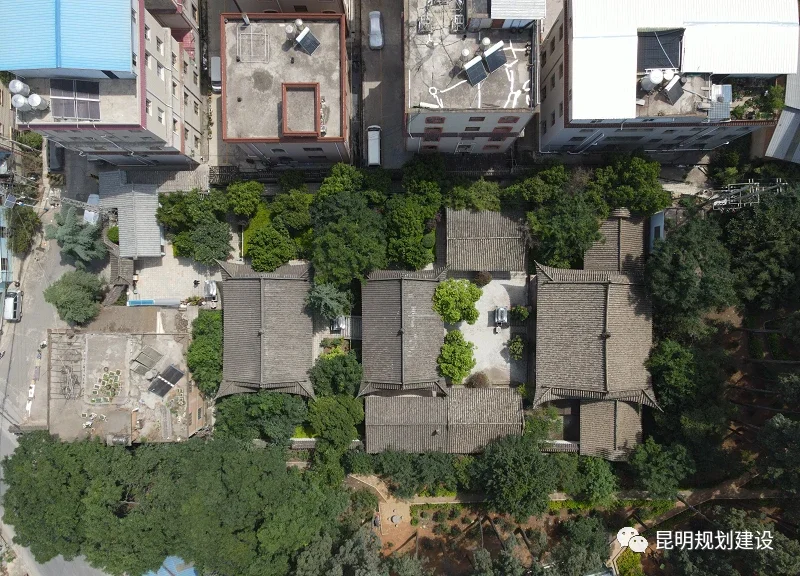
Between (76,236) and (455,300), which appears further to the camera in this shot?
(76,236)

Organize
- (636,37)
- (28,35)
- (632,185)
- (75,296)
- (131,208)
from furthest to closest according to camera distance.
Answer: (131,208)
(75,296)
(632,185)
(636,37)
(28,35)

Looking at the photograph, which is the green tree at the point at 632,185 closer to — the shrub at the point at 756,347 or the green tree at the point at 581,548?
the shrub at the point at 756,347

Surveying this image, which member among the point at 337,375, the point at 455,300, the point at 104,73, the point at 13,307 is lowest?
the point at 337,375

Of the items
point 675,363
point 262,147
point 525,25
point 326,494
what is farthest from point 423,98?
point 326,494

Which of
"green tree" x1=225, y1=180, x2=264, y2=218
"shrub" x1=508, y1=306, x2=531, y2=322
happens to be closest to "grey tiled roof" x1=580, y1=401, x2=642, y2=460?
"shrub" x1=508, y1=306, x2=531, y2=322

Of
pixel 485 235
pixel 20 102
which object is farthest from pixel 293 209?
pixel 20 102

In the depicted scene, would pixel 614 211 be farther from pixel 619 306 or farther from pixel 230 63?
pixel 230 63

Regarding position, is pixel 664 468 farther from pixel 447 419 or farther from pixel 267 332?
pixel 267 332
